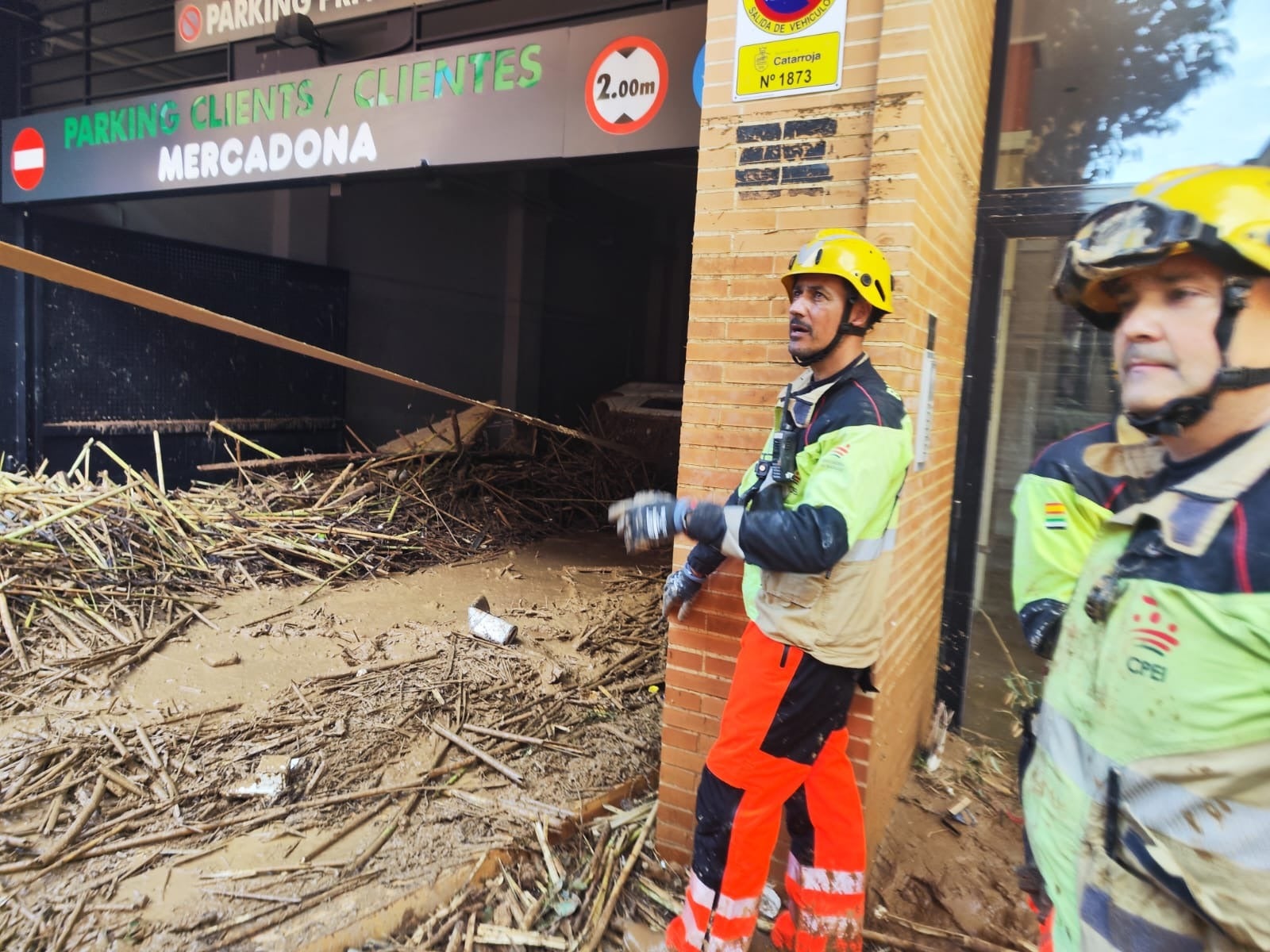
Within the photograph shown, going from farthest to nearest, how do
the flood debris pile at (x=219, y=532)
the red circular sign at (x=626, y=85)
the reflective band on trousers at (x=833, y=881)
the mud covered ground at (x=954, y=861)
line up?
1. the flood debris pile at (x=219, y=532)
2. the red circular sign at (x=626, y=85)
3. the mud covered ground at (x=954, y=861)
4. the reflective band on trousers at (x=833, y=881)

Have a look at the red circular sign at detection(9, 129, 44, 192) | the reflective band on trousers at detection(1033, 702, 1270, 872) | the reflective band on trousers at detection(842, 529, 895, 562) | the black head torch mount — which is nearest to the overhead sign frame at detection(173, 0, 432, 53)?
the red circular sign at detection(9, 129, 44, 192)

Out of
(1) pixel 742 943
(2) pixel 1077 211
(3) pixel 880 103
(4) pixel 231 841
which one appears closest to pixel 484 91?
(3) pixel 880 103

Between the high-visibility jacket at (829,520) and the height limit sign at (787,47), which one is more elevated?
the height limit sign at (787,47)

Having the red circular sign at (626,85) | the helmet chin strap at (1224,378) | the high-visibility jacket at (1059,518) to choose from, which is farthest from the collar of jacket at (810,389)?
the red circular sign at (626,85)

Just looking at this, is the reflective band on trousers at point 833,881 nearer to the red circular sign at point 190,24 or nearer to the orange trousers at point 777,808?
the orange trousers at point 777,808

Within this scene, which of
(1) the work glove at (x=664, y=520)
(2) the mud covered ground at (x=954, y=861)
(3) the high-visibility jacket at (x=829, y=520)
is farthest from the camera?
(2) the mud covered ground at (x=954, y=861)

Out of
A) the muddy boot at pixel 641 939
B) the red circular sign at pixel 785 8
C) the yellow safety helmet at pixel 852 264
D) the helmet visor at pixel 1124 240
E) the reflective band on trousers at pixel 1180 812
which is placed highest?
the red circular sign at pixel 785 8

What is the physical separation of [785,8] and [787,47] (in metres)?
0.13

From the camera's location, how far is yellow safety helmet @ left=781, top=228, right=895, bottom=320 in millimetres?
2338

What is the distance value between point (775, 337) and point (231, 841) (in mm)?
2975

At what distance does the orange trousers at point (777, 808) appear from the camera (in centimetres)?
238

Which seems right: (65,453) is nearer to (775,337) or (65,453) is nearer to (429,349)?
(429,349)

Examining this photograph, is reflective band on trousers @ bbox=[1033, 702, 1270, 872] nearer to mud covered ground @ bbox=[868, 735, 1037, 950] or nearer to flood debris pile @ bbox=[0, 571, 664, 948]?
mud covered ground @ bbox=[868, 735, 1037, 950]

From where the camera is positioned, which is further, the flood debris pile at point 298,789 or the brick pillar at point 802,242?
the flood debris pile at point 298,789
